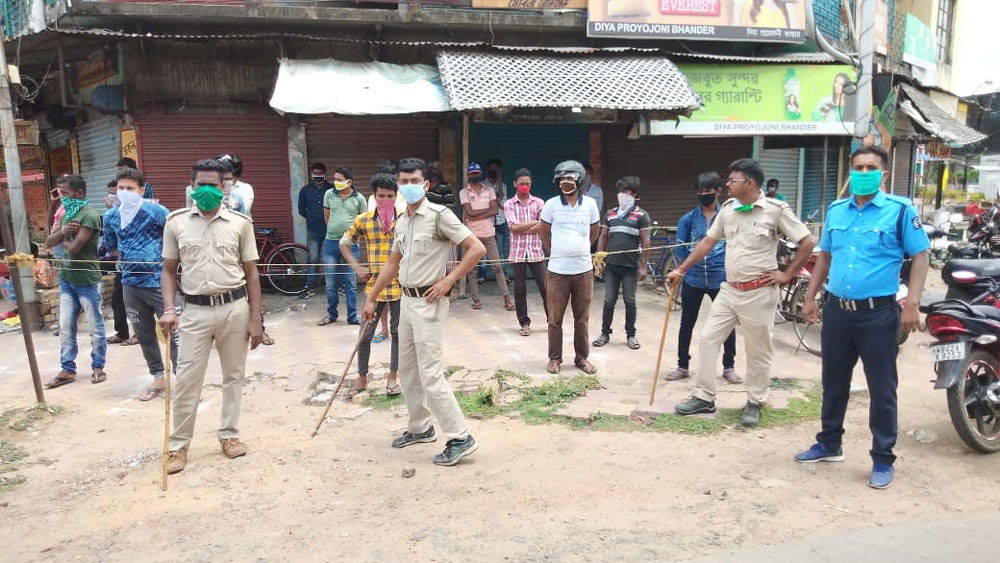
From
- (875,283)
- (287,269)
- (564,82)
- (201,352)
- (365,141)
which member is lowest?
(287,269)

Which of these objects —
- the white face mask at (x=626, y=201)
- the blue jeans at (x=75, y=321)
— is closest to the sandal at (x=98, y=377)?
the blue jeans at (x=75, y=321)

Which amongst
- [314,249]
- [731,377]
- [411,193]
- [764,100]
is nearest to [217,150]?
[314,249]

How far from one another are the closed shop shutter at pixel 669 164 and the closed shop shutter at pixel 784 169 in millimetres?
1178

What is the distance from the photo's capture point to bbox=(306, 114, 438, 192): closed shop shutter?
397 inches

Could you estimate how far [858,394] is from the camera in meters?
5.42

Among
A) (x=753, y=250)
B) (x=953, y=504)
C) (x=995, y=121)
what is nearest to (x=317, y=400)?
(x=753, y=250)

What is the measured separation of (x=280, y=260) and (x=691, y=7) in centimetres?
712

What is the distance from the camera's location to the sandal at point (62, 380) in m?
5.85

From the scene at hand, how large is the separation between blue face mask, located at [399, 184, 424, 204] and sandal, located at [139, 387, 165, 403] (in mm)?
3015

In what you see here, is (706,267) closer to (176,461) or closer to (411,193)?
(411,193)

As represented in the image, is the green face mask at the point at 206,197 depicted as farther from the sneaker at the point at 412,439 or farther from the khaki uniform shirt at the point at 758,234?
the khaki uniform shirt at the point at 758,234

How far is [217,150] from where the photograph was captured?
990cm

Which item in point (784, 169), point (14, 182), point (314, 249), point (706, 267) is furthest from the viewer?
point (784, 169)

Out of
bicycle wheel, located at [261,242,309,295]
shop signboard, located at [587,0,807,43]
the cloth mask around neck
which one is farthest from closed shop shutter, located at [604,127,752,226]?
the cloth mask around neck
